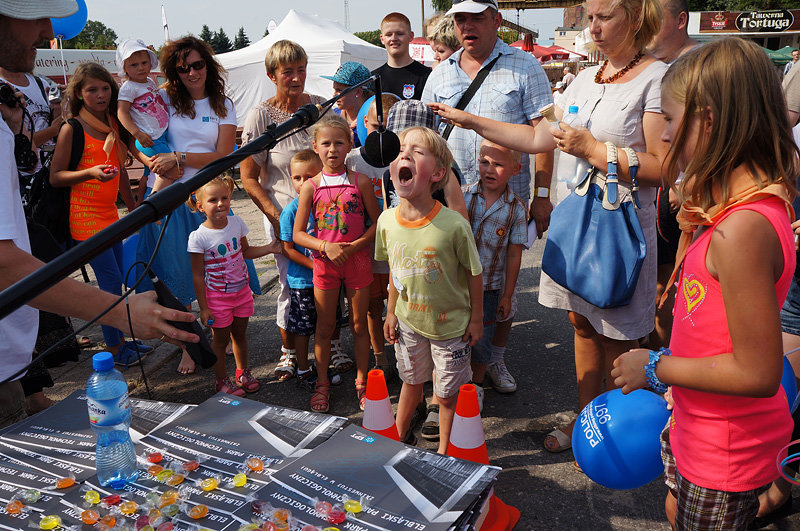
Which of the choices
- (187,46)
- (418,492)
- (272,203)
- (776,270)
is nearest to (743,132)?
(776,270)

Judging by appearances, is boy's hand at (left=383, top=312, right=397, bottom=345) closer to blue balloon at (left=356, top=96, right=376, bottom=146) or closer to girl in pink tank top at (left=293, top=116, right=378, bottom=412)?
girl in pink tank top at (left=293, top=116, right=378, bottom=412)

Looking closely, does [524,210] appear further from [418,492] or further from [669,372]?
[418,492]

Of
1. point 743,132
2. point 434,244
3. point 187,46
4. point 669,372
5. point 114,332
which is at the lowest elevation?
point 114,332

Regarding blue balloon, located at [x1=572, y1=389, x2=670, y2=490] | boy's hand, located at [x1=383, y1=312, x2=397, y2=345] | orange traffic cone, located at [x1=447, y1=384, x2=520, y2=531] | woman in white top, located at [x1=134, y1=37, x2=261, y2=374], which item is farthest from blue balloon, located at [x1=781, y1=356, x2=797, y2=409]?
woman in white top, located at [x1=134, y1=37, x2=261, y2=374]

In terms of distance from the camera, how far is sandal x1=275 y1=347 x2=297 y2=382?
3.88 metres

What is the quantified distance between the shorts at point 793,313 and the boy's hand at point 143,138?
386cm

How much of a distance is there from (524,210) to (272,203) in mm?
1724

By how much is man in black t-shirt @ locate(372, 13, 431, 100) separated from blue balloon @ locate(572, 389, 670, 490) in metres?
3.06

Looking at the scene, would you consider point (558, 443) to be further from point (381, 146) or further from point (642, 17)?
point (642, 17)

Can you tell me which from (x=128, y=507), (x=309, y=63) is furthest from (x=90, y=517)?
(x=309, y=63)

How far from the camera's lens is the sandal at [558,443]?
2.96 m

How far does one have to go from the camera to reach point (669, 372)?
160cm

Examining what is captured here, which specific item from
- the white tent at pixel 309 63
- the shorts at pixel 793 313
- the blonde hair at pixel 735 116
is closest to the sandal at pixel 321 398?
the shorts at pixel 793 313

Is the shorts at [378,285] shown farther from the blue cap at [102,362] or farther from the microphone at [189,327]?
the blue cap at [102,362]
